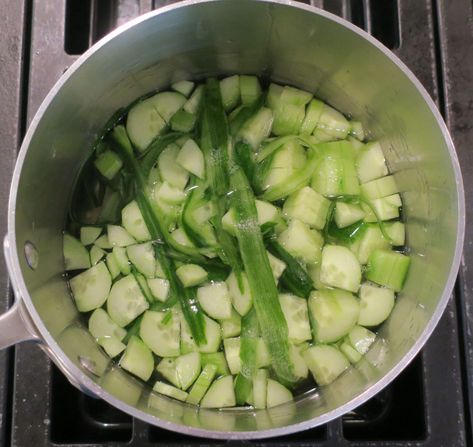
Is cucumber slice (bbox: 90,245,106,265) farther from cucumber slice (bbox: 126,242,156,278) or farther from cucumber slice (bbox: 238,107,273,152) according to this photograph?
cucumber slice (bbox: 238,107,273,152)

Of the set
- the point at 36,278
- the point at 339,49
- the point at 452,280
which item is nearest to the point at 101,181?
the point at 36,278

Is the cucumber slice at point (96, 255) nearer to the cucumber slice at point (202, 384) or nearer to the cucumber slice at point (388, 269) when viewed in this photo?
the cucumber slice at point (202, 384)

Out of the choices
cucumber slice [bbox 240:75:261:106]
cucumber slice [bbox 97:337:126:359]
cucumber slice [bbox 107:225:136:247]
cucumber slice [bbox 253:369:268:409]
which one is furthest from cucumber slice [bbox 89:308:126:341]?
cucumber slice [bbox 240:75:261:106]

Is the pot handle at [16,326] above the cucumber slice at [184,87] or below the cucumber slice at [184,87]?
below

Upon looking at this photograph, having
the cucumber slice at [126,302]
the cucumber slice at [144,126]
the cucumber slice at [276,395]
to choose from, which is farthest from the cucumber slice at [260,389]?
the cucumber slice at [144,126]

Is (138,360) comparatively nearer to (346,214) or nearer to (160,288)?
(160,288)

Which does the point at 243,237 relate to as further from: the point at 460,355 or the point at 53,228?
the point at 460,355
